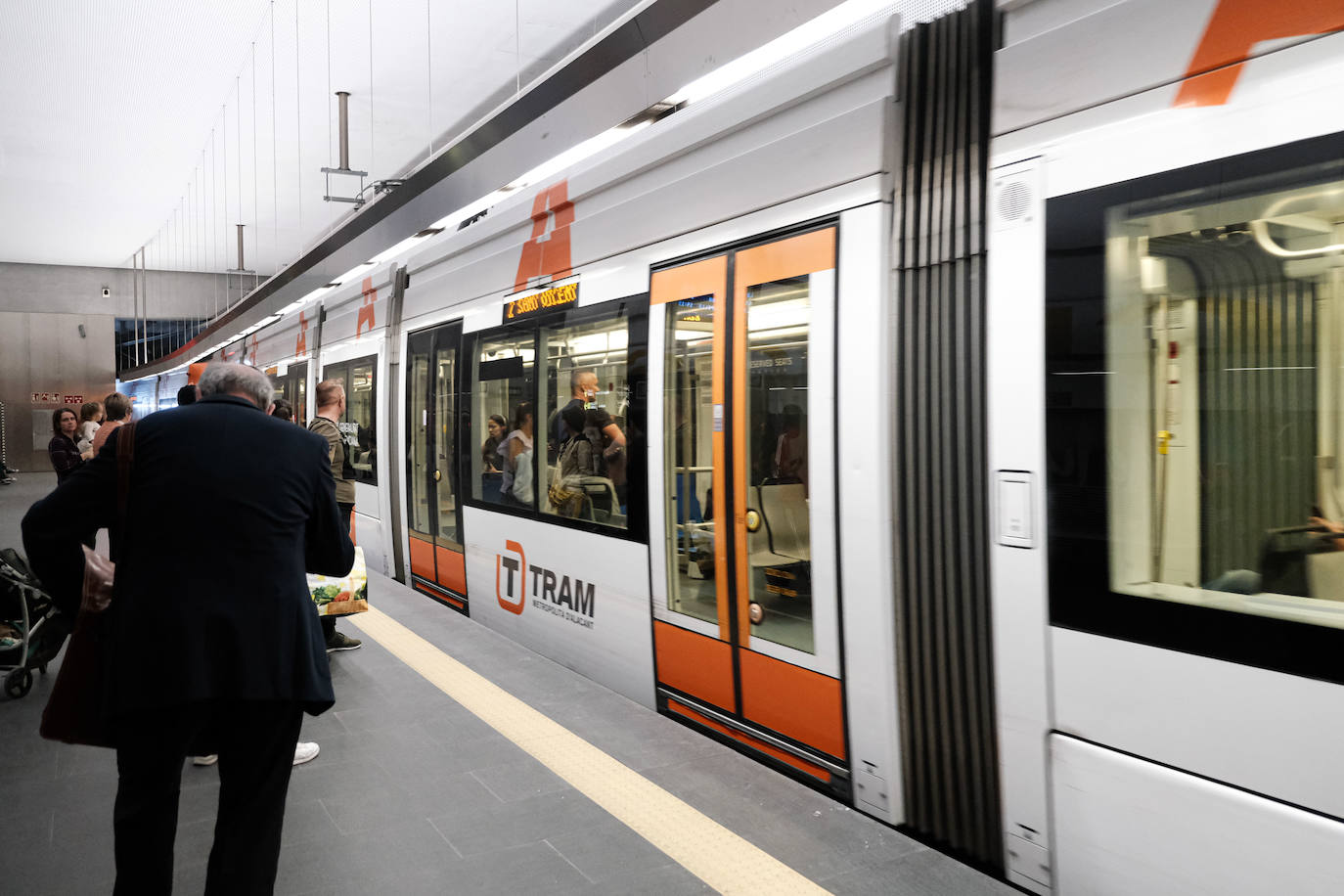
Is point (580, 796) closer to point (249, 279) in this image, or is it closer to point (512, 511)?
point (512, 511)

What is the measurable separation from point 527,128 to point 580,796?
328cm

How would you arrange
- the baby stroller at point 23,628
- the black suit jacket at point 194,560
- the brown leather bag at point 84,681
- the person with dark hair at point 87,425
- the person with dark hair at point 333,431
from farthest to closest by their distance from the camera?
1. the person with dark hair at point 87,425
2. the person with dark hair at point 333,431
3. the baby stroller at point 23,628
4. the brown leather bag at point 84,681
5. the black suit jacket at point 194,560

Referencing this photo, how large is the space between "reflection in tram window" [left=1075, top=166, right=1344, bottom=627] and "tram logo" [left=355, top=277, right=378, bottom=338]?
6.79 meters

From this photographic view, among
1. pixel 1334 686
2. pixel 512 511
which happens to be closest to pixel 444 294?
pixel 512 511

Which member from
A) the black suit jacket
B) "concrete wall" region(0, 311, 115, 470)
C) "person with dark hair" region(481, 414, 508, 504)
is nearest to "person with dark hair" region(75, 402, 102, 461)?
"person with dark hair" region(481, 414, 508, 504)

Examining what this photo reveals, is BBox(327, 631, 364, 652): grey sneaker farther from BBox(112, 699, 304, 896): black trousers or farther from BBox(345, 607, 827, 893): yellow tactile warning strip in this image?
BBox(112, 699, 304, 896): black trousers

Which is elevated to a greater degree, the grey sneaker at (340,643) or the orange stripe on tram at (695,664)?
the orange stripe on tram at (695,664)

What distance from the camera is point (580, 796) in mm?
3307

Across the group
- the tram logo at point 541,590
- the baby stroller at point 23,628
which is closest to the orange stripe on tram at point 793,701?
the tram logo at point 541,590

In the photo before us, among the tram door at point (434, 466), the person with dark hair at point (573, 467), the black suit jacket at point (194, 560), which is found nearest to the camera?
the black suit jacket at point (194, 560)

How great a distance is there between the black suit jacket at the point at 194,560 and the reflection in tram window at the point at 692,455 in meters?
1.75

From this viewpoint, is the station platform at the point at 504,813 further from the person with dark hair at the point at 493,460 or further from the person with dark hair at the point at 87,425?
the person with dark hair at the point at 87,425

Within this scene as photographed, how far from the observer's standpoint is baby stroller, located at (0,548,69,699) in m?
4.72

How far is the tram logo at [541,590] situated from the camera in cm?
460
